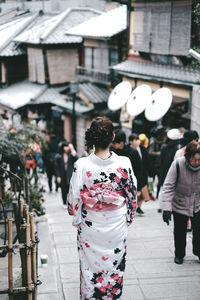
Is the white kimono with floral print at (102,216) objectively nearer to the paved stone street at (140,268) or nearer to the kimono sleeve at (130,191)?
the kimono sleeve at (130,191)

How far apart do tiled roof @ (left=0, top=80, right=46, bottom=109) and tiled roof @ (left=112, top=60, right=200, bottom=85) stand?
28.2ft

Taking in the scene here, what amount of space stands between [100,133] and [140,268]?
2382 millimetres

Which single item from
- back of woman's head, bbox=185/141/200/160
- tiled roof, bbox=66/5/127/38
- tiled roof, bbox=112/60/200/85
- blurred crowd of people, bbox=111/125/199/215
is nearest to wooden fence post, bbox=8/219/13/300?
back of woman's head, bbox=185/141/200/160

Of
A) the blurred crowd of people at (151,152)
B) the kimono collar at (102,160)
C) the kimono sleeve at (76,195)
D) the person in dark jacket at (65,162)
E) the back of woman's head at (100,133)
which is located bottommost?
the person in dark jacket at (65,162)

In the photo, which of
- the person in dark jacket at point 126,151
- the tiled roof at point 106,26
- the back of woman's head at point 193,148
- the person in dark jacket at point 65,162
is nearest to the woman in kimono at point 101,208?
the back of woman's head at point 193,148

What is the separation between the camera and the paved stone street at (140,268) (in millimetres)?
4281

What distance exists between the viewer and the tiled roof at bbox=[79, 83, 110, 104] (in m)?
19.5

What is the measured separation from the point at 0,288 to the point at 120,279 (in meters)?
1.23

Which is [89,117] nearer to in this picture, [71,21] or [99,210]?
[71,21]

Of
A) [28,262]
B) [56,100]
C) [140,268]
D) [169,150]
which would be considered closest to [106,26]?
[56,100]

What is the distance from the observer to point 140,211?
7949mm

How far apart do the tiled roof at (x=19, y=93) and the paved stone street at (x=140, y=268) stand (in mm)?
17530

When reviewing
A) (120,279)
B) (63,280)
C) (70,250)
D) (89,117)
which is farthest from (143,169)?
(89,117)

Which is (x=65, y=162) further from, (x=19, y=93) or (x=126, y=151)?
(x=19, y=93)
